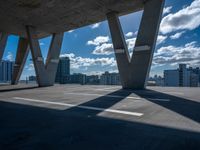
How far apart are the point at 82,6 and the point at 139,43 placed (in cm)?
669

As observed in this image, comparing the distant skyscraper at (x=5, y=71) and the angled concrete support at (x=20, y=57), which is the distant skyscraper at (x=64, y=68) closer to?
the distant skyscraper at (x=5, y=71)

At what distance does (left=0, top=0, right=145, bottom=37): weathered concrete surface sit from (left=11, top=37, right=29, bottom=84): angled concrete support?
6.71 metres

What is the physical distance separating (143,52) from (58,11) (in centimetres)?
973

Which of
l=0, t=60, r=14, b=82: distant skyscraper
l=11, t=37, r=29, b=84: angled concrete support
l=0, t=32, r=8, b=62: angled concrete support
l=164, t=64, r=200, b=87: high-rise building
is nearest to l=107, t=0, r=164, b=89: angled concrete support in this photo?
l=11, t=37, r=29, b=84: angled concrete support

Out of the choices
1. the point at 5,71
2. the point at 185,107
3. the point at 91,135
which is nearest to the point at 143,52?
the point at 185,107

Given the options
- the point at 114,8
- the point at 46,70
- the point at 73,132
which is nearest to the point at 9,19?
the point at 46,70

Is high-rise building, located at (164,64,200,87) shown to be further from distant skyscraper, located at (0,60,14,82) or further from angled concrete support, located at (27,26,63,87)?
distant skyscraper, located at (0,60,14,82)

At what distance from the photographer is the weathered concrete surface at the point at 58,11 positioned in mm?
14781

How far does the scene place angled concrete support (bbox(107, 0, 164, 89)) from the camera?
12.9 metres

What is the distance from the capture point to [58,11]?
16703 mm

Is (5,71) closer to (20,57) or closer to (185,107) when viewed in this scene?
(20,57)

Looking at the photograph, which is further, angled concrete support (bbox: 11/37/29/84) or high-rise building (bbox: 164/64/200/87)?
high-rise building (bbox: 164/64/200/87)

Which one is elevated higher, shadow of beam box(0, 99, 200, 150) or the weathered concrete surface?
the weathered concrete surface

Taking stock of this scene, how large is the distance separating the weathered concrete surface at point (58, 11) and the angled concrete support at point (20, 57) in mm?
6713
